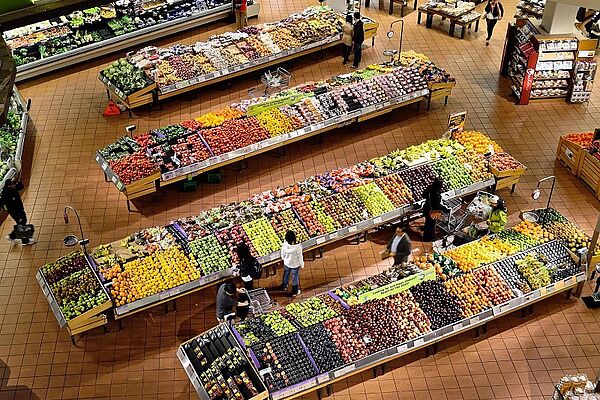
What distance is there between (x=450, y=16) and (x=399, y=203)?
795 centimetres

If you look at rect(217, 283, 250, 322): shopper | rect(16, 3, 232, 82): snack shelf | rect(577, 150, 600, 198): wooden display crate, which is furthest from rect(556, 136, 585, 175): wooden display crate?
rect(16, 3, 232, 82): snack shelf

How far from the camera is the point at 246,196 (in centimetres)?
1339

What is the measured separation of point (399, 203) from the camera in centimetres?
1230

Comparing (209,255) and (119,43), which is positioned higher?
(119,43)

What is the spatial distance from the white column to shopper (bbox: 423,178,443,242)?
5.42 m

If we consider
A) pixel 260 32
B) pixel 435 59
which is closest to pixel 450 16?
pixel 435 59

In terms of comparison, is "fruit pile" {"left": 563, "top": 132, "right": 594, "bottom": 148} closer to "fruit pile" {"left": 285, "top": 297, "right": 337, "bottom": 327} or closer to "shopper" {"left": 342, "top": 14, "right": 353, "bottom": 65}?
"shopper" {"left": 342, "top": 14, "right": 353, "bottom": 65}

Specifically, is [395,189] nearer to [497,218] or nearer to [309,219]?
[309,219]

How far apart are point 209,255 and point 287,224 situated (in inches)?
54.7

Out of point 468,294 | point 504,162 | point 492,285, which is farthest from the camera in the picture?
point 504,162

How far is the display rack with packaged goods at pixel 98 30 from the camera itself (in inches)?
648

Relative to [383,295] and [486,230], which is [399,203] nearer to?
[486,230]

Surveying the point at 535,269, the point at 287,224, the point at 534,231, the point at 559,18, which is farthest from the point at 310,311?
the point at 559,18

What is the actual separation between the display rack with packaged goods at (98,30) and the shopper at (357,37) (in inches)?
150
